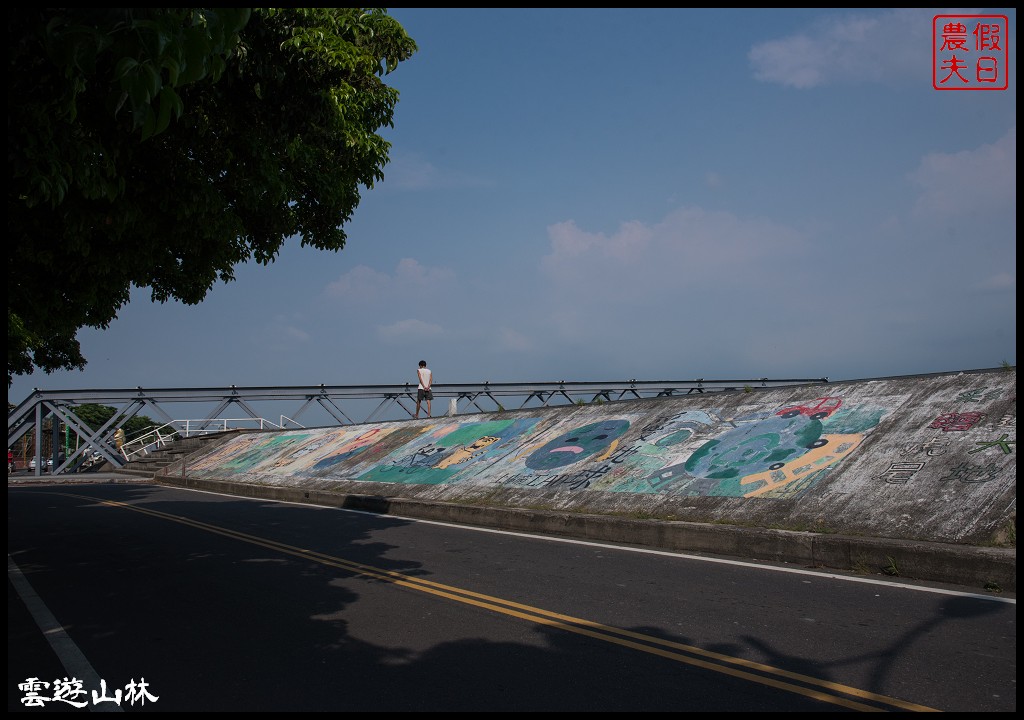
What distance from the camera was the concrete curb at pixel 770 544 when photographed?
23.2 ft

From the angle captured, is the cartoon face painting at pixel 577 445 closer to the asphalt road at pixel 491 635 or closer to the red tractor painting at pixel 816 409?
the red tractor painting at pixel 816 409

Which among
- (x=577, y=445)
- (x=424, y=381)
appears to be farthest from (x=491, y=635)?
(x=424, y=381)

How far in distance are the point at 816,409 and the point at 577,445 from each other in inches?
189

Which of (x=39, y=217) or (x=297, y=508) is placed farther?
(x=297, y=508)

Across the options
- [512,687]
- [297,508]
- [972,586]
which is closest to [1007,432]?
[972,586]

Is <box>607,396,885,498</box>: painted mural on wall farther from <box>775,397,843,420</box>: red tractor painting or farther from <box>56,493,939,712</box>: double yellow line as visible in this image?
<box>56,493,939,712</box>: double yellow line

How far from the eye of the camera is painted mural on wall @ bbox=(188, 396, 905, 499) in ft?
36.6

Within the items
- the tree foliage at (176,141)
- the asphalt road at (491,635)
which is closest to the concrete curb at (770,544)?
the asphalt road at (491,635)

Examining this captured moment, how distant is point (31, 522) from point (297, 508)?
4.93 meters

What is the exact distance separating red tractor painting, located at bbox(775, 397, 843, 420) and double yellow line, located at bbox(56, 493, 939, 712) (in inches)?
298

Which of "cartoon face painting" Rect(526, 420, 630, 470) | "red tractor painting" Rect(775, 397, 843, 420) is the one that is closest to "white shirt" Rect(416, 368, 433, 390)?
"cartoon face painting" Rect(526, 420, 630, 470)

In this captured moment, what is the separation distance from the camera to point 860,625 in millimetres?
5867

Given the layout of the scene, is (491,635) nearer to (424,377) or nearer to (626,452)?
(626,452)

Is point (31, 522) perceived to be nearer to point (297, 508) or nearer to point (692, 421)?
point (297, 508)
